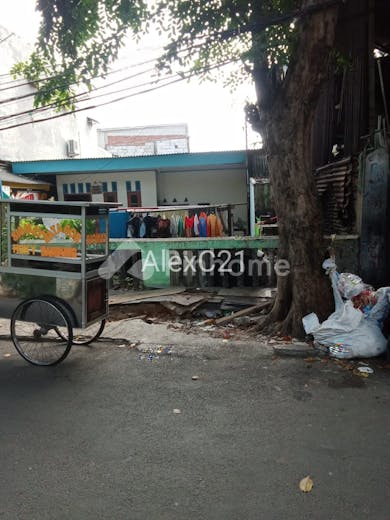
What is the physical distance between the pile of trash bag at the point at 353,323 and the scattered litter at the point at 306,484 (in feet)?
7.01

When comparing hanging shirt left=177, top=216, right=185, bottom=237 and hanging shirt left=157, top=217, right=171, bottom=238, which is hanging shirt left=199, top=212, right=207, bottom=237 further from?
hanging shirt left=157, top=217, right=171, bottom=238

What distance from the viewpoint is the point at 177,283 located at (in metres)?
7.16

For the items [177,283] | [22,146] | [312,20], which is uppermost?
[22,146]

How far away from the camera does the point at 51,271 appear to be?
4465mm

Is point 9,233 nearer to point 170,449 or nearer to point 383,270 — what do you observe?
point 170,449

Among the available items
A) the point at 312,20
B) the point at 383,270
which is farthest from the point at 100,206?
the point at 383,270

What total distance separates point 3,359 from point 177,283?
3.13m

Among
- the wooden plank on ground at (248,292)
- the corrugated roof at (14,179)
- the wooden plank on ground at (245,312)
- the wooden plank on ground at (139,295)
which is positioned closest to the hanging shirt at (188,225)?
the wooden plank on ground at (139,295)

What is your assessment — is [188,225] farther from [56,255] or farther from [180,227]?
[56,255]

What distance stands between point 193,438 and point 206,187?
14.7 meters

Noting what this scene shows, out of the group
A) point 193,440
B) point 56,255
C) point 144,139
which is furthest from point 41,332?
point 144,139

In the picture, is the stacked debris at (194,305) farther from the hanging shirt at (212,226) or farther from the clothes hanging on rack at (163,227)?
the clothes hanging on rack at (163,227)

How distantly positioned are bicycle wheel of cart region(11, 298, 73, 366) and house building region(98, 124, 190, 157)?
30.8m

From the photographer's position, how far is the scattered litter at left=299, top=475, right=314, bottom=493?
2.45 metres
